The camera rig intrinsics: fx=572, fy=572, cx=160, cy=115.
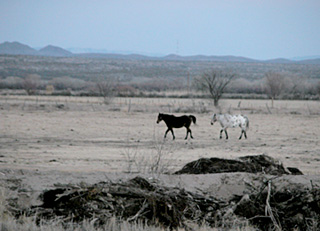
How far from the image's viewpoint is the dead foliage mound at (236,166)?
1204 cm

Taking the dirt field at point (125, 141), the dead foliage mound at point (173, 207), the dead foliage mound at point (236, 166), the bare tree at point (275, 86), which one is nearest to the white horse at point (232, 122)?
the dirt field at point (125, 141)

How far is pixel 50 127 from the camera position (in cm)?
2853

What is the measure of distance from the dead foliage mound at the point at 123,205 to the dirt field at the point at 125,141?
123 inches

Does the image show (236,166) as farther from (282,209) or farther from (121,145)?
(121,145)

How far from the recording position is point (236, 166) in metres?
12.1

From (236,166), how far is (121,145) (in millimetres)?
11367

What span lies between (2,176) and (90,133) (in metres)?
16.7

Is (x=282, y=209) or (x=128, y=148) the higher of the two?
(x=282, y=209)

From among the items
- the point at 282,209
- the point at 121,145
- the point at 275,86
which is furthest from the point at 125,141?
the point at 275,86

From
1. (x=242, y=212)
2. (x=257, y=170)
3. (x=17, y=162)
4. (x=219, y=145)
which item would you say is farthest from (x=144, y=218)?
(x=219, y=145)

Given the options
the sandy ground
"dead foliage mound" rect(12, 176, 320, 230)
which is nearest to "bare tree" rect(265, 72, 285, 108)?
the sandy ground

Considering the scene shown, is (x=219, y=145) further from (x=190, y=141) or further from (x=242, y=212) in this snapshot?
(x=242, y=212)

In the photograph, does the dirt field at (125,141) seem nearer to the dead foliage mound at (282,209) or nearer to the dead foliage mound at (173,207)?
the dead foliage mound at (173,207)

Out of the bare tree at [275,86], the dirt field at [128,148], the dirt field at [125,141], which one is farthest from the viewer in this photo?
the bare tree at [275,86]
